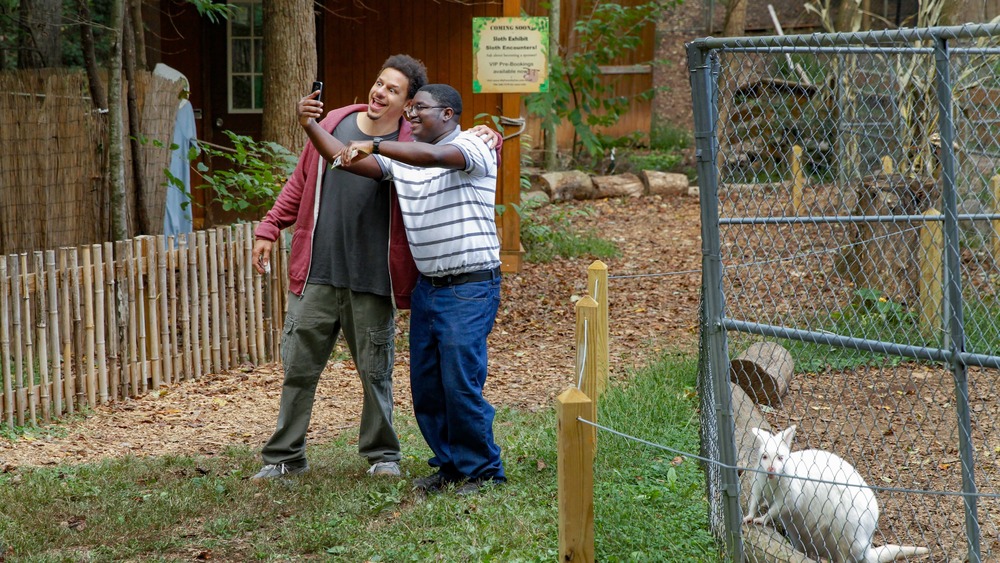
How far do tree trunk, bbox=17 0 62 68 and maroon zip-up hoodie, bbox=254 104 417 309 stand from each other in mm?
5330

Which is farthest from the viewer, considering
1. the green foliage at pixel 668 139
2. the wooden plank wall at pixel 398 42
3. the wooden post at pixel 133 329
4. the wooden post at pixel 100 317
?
the green foliage at pixel 668 139

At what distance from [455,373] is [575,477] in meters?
1.14

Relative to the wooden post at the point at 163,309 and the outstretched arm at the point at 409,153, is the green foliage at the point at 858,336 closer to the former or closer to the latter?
the outstretched arm at the point at 409,153

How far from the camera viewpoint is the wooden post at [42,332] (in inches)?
235

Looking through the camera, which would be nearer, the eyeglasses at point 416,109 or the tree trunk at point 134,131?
the eyeglasses at point 416,109

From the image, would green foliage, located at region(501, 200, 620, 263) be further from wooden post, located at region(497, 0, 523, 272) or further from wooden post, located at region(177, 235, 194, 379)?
wooden post, located at region(177, 235, 194, 379)

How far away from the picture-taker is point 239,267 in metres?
7.44

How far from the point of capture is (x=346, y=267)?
4.62 meters

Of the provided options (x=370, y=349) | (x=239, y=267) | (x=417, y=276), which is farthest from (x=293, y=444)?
(x=239, y=267)

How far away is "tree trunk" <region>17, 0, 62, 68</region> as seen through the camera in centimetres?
934

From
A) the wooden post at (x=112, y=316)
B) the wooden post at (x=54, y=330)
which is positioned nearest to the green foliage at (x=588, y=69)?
the wooden post at (x=112, y=316)

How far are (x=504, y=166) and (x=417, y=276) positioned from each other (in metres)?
6.00

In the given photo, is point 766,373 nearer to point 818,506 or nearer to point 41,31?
point 818,506

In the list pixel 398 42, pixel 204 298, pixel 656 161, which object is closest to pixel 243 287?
pixel 204 298
